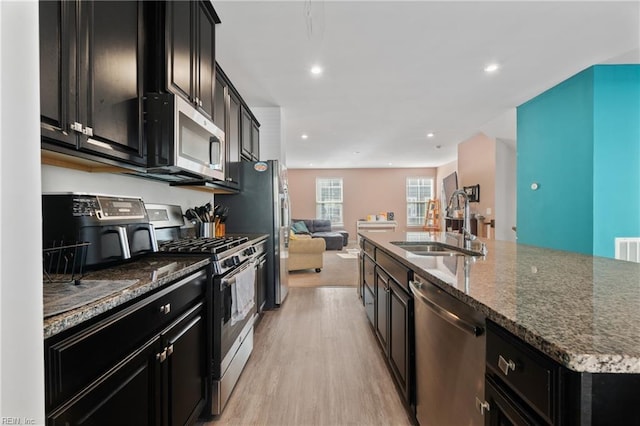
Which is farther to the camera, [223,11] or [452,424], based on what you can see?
[223,11]

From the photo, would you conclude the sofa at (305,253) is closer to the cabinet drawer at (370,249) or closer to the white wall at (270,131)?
the white wall at (270,131)

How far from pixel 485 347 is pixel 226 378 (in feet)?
4.95

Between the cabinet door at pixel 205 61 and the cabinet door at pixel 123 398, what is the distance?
60.8 inches

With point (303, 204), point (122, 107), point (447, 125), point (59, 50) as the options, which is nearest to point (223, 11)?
point (122, 107)

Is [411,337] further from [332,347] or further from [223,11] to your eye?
[223,11]

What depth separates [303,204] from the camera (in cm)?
1048

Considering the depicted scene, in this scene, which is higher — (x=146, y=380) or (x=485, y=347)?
(x=485, y=347)

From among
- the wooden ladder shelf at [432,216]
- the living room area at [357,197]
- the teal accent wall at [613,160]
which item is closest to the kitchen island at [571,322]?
the teal accent wall at [613,160]

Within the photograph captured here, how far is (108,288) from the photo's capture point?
A: 97 cm

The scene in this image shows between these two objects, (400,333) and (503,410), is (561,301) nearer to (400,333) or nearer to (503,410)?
(503,410)

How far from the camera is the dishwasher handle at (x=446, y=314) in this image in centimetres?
90

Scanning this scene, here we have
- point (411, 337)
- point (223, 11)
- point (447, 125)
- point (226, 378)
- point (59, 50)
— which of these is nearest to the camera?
point (59, 50)

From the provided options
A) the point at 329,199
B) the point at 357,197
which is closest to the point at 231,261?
the point at 329,199

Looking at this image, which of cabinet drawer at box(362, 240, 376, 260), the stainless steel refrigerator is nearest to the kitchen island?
cabinet drawer at box(362, 240, 376, 260)
